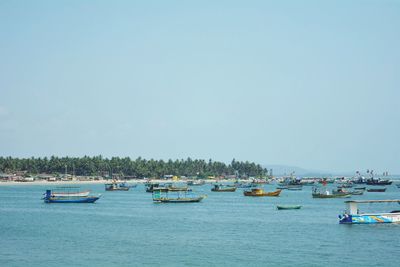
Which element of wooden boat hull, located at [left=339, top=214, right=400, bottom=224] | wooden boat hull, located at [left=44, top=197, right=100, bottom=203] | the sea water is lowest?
the sea water

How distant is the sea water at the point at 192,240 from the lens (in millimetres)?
50406

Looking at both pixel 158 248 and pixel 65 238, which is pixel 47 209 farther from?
→ pixel 158 248

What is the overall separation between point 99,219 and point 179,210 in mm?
20367

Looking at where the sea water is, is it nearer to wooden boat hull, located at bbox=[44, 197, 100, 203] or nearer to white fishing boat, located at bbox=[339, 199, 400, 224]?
white fishing boat, located at bbox=[339, 199, 400, 224]

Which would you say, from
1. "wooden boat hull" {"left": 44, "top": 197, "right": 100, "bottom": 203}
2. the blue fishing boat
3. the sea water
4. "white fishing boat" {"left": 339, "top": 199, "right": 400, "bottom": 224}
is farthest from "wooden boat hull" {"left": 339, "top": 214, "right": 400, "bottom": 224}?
the blue fishing boat

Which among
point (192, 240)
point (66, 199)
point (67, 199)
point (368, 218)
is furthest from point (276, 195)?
point (192, 240)

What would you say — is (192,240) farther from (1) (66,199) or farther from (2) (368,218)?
(1) (66,199)

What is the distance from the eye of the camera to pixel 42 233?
6894cm

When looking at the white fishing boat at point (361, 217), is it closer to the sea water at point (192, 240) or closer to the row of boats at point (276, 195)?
the row of boats at point (276, 195)

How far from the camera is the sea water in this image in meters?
50.4

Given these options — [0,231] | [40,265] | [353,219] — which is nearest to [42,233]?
[0,231]

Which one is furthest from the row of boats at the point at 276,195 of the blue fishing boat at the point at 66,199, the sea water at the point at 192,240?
the sea water at the point at 192,240

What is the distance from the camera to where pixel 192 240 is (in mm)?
62281

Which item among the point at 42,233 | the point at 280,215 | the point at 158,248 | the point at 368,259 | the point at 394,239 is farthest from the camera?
the point at 280,215
